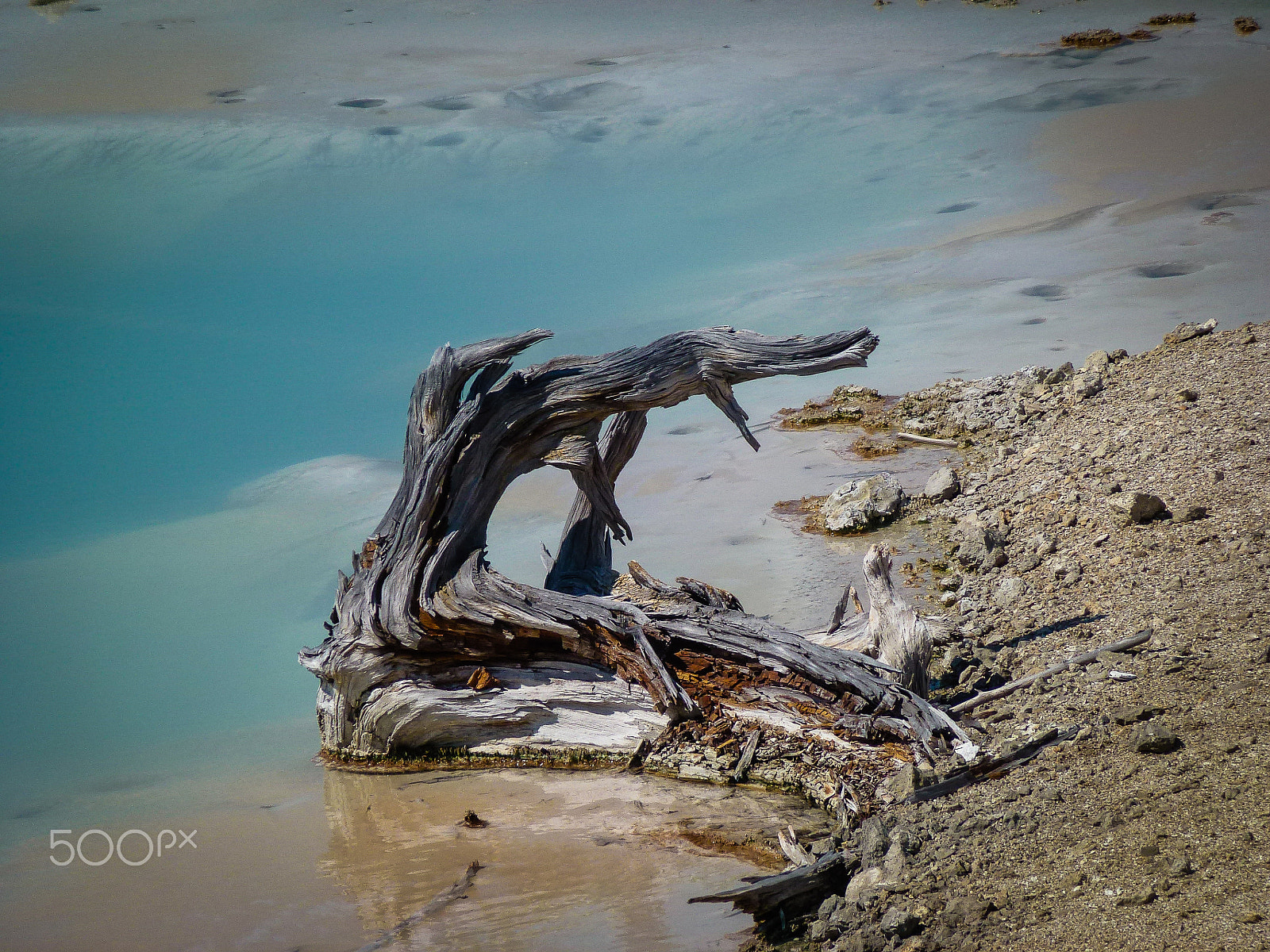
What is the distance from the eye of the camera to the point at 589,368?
596 cm

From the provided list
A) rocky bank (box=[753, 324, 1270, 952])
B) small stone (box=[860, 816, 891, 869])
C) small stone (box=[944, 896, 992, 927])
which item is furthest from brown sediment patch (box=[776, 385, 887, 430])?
small stone (box=[944, 896, 992, 927])

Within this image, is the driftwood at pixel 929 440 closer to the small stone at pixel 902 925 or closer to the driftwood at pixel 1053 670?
the driftwood at pixel 1053 670

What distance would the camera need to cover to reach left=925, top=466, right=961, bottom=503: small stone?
812 cm

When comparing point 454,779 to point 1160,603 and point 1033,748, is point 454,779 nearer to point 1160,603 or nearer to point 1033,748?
point 1033,748

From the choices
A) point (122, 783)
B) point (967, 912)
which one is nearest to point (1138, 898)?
point (967, 912)

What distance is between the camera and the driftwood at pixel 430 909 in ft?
14.0

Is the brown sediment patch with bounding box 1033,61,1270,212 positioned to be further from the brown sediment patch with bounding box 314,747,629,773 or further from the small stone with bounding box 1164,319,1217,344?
the brown sediment patch with bounding box 314,747,629,773

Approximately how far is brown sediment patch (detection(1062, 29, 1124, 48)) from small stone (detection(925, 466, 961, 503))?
56.0 feet

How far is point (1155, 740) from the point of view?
3.98m

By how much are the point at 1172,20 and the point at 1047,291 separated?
13.8m

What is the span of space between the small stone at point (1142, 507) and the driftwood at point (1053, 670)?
130 centimetres

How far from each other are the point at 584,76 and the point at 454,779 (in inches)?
775

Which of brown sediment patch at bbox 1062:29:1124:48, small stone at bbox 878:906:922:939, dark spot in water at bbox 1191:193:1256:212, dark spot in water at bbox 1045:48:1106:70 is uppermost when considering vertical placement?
brown sediment patch at bbox 1062:29:1124:48

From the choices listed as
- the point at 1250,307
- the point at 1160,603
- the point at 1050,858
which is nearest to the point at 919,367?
the point at 1250,307
